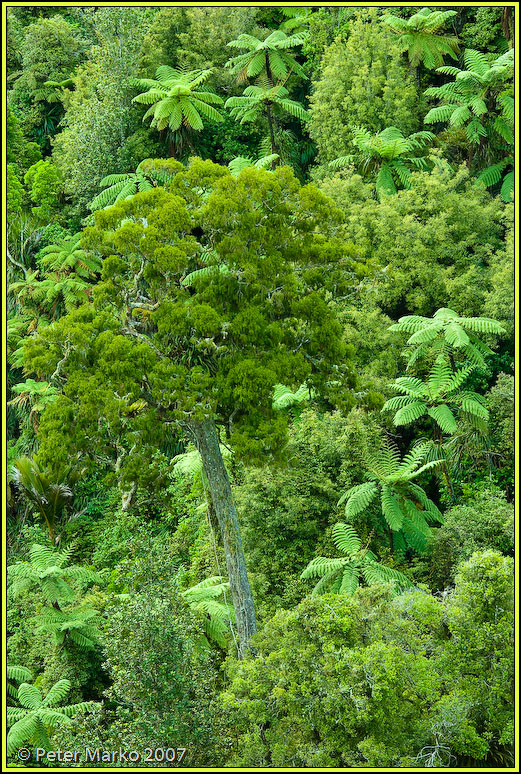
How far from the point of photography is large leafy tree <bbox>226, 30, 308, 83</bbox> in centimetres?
1920

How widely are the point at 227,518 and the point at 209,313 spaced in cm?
265

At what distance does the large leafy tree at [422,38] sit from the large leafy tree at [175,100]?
443 cm

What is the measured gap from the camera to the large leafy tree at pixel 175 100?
18.4m

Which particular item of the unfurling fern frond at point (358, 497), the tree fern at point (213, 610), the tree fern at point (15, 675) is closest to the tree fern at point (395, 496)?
the unfurling fern frond at point (358, 497)

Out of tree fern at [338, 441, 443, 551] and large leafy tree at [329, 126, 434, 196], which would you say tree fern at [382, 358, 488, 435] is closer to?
tree fern at [338, 441, 443, 551]

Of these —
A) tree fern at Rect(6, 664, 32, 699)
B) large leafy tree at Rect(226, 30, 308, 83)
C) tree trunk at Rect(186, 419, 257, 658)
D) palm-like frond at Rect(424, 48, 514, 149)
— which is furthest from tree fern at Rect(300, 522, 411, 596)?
large leafy tree at Rect(226, 30, 308, 83)

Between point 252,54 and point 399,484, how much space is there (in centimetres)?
1210

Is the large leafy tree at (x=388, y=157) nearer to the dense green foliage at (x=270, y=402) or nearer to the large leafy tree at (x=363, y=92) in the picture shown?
the dense green foliage at (x=270, y=402)

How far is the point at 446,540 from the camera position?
1177 centimetres

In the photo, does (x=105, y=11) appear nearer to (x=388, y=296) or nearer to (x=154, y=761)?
(x=388, y=296)

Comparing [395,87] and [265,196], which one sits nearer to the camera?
[265,196]

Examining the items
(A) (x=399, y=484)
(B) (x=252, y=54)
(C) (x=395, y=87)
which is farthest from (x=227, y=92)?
(A) (x=399, y=484)

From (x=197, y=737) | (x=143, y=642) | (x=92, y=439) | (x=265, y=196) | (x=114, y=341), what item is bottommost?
(x=197, y=737)

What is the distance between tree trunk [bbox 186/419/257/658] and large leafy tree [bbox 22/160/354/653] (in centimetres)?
6
